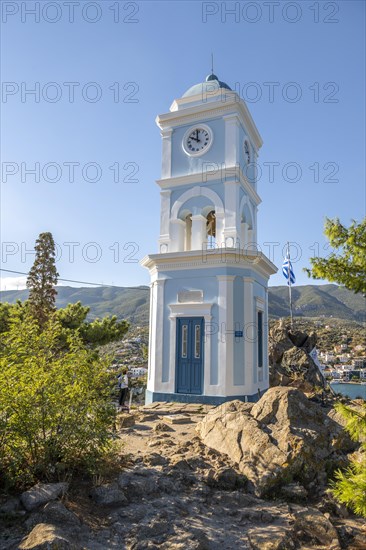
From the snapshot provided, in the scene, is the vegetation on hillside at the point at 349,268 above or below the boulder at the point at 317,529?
above

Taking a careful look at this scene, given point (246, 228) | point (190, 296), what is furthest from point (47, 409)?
point (246, 228)

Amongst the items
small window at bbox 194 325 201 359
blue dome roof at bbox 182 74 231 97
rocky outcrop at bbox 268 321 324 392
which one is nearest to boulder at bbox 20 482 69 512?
small window at bbox 194 325 201 359

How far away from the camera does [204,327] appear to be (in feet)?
44.1

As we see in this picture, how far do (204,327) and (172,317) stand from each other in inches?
50.3

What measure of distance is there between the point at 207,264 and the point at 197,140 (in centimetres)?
535

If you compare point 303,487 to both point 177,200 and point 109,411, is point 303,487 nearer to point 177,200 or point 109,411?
point 109,411

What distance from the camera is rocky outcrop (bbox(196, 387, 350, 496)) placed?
22.9 feet

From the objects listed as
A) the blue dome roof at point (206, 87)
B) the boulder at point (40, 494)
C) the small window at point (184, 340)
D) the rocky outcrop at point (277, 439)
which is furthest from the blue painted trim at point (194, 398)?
the blue dome roof at point (206, 87)

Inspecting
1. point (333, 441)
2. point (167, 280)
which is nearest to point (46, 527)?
point (333, 441)

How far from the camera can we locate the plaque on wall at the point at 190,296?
13.8 m

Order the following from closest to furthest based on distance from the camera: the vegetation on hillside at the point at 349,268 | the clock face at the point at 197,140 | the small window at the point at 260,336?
the vegetation on hillside at the point at 349,268 < the small window at the point at 260,336 < the clock face at the point at 197,140

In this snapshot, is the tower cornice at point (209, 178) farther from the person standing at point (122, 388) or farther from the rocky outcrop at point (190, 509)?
the rocky outcrop at point (190, 509)

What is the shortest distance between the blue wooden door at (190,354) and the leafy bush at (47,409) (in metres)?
6.67

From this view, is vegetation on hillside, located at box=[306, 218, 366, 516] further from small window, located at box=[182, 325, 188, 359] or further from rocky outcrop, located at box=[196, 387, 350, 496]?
small window, located at box=[182, 325, 188, 359]
